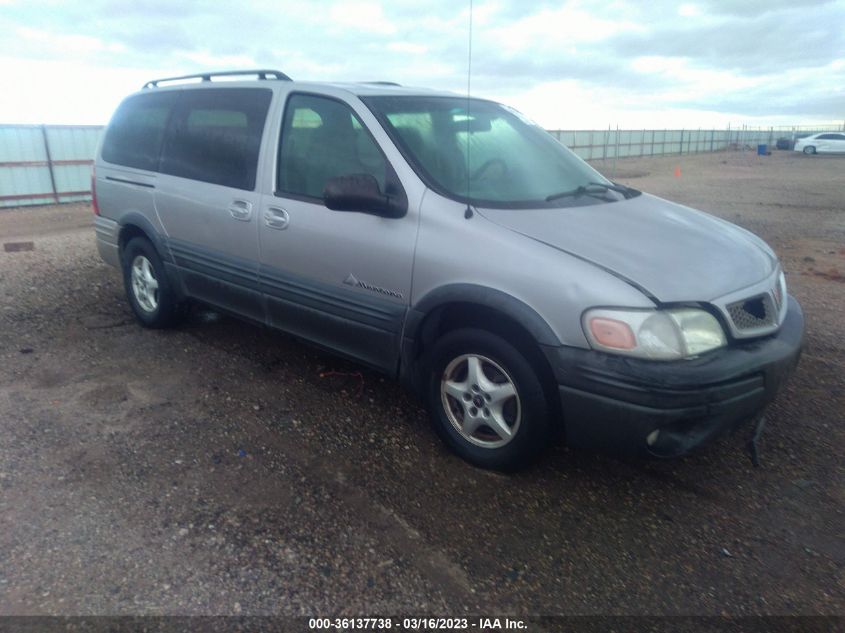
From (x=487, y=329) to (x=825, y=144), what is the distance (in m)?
43.9

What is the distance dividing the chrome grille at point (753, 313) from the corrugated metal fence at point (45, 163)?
1588 cm

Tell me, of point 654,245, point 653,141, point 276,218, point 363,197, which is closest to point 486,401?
point 654,245

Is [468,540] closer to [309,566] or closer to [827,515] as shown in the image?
[309,566]

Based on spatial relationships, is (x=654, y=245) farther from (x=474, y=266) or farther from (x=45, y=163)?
(x=45, y=163)

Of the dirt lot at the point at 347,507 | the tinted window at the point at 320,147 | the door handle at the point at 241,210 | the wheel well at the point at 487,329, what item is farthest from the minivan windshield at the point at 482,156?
the dirt lot at the point at 347,507

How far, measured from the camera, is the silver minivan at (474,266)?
2.93 meters

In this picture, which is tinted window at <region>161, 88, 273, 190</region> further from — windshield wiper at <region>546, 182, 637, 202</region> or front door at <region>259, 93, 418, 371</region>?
windshield wiper at <region>546, 182, 637, 202</region>

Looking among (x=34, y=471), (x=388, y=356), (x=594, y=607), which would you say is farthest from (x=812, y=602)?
(x=34, y=471)

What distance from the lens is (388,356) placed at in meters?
3.73

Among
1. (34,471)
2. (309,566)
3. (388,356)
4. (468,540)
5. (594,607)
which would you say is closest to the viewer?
(594,607)

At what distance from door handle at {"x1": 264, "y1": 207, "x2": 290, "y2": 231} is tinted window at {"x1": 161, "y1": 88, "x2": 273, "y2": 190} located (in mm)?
260

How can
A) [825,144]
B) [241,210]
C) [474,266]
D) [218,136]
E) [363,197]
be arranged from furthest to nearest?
[825,144] < [218,136] < [241,210] < [363,197] < [474,266]

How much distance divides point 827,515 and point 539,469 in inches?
51.2

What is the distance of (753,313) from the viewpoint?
3199 mm
